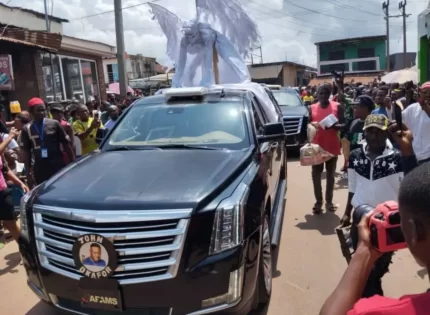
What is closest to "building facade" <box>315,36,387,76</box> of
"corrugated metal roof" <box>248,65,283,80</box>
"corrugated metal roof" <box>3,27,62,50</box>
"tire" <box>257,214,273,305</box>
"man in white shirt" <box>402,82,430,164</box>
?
"corrugated metal roof" <box>248,65,283,80</box>

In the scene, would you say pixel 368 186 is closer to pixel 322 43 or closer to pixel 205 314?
pixel 205 314

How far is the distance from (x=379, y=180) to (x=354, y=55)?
57.0 meters

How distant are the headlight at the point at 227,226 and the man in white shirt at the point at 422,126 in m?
2.67

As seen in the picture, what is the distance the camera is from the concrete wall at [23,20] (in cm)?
1368

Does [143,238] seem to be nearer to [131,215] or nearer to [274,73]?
[131,215]

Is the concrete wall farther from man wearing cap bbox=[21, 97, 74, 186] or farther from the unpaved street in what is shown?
the unpaved street

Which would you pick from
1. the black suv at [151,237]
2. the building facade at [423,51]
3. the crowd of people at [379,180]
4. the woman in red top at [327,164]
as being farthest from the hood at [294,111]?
the black suv at [151,237]

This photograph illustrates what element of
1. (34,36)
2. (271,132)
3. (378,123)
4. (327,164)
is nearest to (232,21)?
(327,164)

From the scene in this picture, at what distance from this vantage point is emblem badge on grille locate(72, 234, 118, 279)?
273 cm

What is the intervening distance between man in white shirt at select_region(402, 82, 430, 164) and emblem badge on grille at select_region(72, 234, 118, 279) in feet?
11.3

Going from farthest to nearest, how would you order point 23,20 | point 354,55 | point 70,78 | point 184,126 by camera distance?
point 354,55 < point 70,78 < point 23,20 < point 184,126

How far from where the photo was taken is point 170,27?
7.68m

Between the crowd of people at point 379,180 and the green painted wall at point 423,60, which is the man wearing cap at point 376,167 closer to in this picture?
the crowd of people at point 379,180

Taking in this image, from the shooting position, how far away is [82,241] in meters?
2.78
